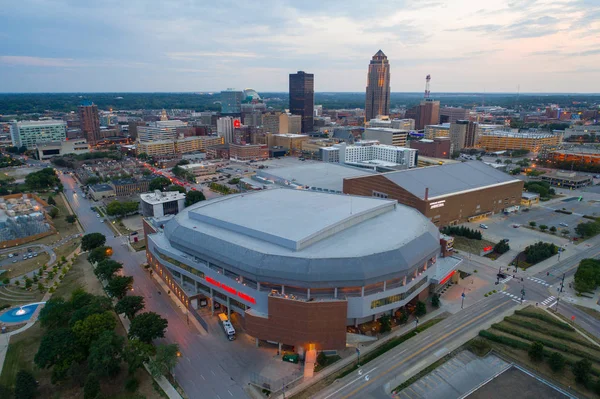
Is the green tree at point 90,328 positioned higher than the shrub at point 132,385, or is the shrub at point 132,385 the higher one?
the green tree at point 90,328

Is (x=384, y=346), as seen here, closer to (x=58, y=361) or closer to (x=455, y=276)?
(x=455, y=276)

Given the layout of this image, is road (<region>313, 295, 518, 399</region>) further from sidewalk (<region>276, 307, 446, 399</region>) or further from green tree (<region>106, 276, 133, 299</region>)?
green tree (<region>106, 276, 133, 299</region>)

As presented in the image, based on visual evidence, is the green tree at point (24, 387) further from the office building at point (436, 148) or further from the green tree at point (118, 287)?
the office building at point (436, 148)

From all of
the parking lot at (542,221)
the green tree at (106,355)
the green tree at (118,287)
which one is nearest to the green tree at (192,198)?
the green tree at (118,287)

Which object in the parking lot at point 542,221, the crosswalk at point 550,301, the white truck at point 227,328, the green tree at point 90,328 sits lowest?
the white truck at point 227,328

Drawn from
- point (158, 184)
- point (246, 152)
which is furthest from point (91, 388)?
point (246, 152)

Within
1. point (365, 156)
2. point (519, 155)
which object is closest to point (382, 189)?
point (365, 156)

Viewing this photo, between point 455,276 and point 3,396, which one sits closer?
point 3,396
